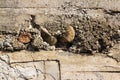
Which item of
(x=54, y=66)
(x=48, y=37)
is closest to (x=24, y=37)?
(x=48, y=37)

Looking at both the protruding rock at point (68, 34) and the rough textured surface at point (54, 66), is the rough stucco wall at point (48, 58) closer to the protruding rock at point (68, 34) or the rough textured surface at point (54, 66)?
the rough textured surface at point (54, 66)

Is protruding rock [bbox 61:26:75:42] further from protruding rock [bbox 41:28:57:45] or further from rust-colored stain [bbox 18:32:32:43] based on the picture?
rust-colored stain [bbox 18:32:32:43]

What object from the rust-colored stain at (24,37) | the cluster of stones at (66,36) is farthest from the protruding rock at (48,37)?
the rust-colored stain at (24,37)

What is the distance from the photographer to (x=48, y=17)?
12.1ft

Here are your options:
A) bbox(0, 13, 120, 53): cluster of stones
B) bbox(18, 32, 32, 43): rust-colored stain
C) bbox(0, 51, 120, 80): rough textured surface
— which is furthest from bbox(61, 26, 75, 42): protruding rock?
bbox(18, 32, 32, 43): rust-colored stain

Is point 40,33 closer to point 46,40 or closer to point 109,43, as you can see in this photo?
point 46,40

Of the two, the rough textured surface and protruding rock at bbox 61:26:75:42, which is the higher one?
protruding rock at bbox 61:26:75:42

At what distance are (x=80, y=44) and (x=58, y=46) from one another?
178mm

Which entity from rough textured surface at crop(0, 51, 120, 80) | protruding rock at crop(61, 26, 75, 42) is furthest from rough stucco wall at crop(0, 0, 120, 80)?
protruding rock at crop(61, 26, 75, 42)

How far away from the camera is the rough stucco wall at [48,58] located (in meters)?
3.63

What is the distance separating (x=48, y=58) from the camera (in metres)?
3.65

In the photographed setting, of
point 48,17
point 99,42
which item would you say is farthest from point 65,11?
point 99,42

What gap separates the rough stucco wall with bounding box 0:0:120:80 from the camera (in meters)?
3.63

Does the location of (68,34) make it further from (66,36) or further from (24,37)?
(24,37)
